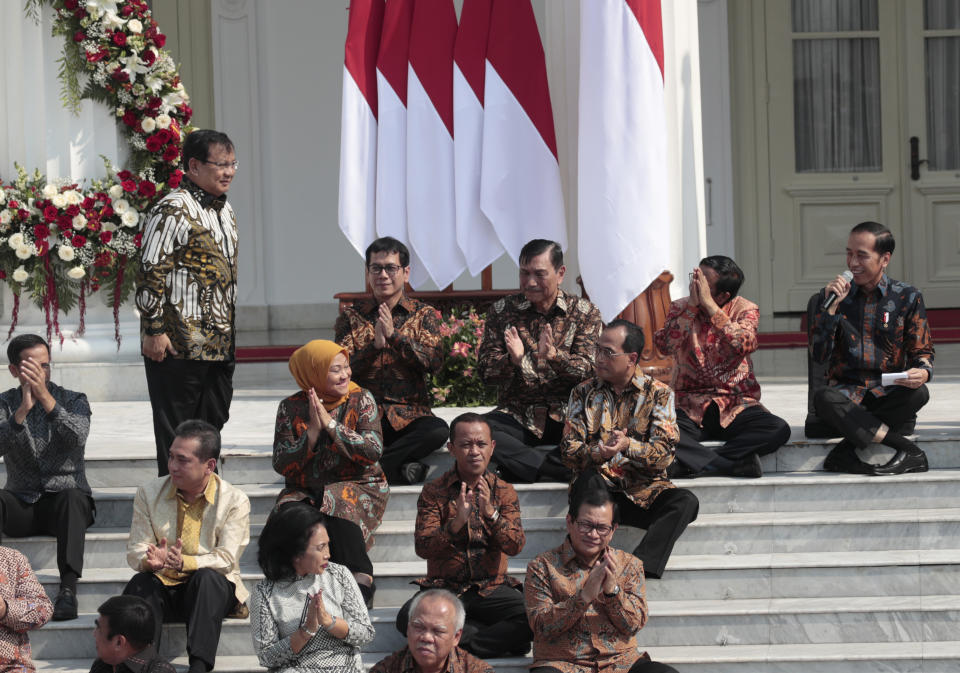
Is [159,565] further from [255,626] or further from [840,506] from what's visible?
[840,506]

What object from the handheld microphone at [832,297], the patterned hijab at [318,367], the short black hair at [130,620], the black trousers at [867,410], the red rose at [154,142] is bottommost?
the short black hair at [130,620]

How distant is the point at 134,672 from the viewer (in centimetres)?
484

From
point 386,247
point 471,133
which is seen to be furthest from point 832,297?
point 471,133

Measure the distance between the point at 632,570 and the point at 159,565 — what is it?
5.86ft

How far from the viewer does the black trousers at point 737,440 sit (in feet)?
20.2

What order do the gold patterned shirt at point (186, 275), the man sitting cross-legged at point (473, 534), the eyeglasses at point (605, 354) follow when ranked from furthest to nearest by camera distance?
the gold patterned shirt at point (186, 275) < the eyeglasses at point (605, 354) < the man sitting cross-legged at point (473, 534)

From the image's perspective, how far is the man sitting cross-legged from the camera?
530cm

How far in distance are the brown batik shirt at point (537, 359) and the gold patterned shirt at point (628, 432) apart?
1.39ft

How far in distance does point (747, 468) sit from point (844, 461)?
1.51 feet

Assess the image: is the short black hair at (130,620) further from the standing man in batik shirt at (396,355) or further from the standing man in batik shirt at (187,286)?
the standing man in batik shirt at (396,355)

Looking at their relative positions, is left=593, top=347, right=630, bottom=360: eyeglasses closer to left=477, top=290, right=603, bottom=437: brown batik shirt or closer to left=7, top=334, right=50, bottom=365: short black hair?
left=477, top=290, right=603, bottom=437: brown batik shirt

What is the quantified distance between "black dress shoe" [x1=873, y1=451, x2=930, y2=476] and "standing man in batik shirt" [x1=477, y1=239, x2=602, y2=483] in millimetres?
1380

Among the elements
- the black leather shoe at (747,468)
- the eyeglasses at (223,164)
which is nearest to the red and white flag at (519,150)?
the black leather shoe at (747,468)

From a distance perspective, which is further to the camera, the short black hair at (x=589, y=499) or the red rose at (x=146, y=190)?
the red rose at (x=146, y=190)
